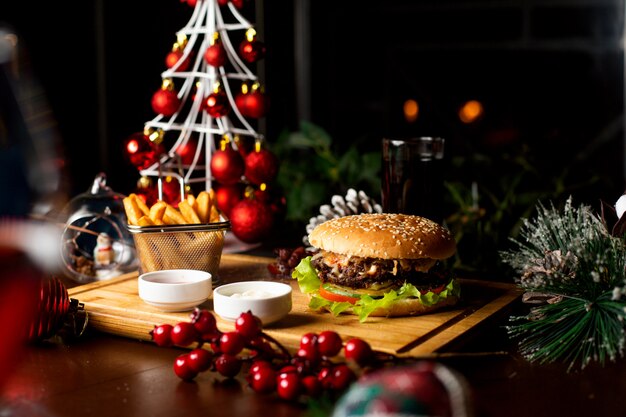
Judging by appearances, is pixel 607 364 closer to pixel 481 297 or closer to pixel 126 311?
pixel 481 297

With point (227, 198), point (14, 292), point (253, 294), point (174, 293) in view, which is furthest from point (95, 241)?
point (14, 292)

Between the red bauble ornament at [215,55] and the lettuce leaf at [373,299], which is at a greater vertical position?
the red bauble ornament at [215,55]

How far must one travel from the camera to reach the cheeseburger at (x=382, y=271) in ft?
5.97

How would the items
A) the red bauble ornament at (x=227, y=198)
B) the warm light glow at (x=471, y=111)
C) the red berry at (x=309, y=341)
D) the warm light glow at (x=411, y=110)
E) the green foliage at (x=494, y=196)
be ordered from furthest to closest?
the warm light glow at (x=411, y=110) < the warm light glow at (x=471, y=111) < the green foliage at (x=494, y=196) < the red bauble ornament at (x=227, y=198) < the red berry at (x=309, y=341)

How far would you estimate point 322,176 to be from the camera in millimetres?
3426

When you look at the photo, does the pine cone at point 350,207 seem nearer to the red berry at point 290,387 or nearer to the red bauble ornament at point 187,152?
the red bauble ornament at point 187,152

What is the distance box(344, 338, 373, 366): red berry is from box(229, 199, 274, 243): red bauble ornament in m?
1.06

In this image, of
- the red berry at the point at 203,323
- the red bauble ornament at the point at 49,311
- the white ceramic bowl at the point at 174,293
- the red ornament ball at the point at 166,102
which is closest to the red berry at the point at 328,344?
the red berry at the point at 203,323

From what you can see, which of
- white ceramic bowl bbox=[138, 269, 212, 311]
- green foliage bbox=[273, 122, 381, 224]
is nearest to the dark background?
green foliage bbox=[273, 122, 381, 224]

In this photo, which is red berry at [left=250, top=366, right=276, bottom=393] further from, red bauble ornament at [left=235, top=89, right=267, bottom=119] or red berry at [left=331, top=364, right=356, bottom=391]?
red bauble ornament at [left=235, top=89, right=267, bottom=119]

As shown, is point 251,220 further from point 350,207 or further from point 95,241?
point 95,241

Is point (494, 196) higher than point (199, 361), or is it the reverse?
point (494, 196)

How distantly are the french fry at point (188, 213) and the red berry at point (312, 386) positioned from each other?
0.82 meters

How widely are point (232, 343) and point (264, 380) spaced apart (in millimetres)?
105
